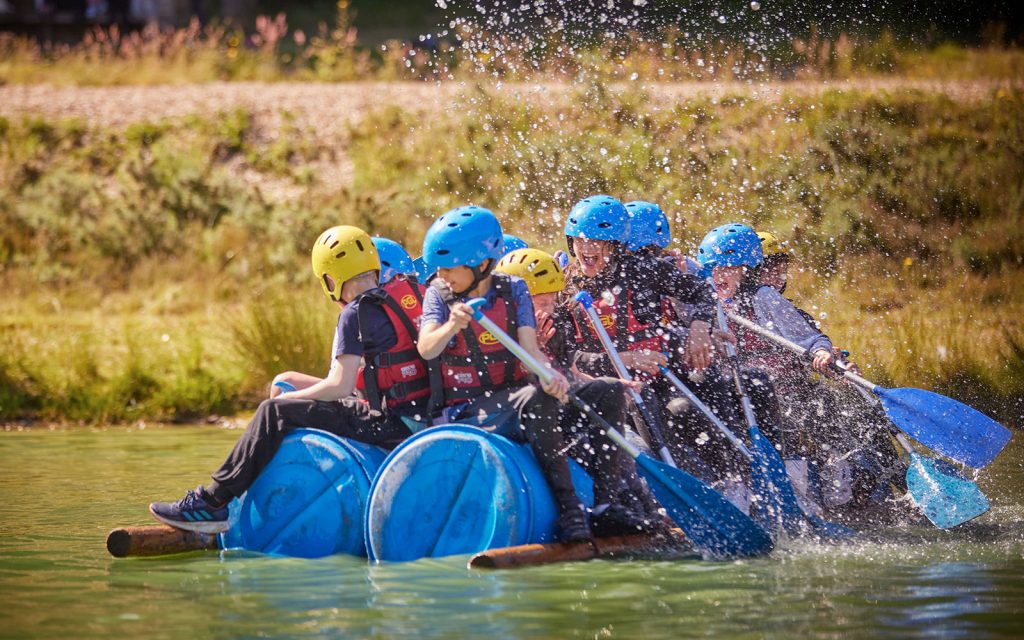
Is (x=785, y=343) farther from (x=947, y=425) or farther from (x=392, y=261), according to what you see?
(x=392, y=261)

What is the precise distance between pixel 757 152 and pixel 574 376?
810 cm

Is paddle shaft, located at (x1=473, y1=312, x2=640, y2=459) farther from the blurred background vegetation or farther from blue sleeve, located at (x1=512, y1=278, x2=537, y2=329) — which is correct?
the blurred background vegetation

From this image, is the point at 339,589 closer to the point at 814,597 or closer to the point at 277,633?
the point at 277,633

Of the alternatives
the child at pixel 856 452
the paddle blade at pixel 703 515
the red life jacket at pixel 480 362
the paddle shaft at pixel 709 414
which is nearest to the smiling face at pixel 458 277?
the red life jacket at pixel 480 362

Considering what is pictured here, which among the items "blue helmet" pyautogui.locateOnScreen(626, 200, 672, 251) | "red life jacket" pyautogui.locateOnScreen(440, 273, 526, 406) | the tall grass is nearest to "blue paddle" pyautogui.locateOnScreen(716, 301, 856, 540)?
"blue helmet" pyautogui.locateOnScreen(626, 200, 672, 251)

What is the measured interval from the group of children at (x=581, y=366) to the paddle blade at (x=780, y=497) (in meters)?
0.16

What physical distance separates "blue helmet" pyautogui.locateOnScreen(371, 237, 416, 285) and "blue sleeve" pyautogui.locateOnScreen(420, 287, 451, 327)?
1.64 metres

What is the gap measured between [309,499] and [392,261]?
6.47 ft

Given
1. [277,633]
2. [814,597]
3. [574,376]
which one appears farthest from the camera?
[574,376]

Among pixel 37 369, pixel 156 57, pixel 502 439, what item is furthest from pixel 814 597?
pixel 156 57

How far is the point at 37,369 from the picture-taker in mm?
12477

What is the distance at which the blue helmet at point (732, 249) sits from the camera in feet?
28.5

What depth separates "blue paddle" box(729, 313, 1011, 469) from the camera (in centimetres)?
791

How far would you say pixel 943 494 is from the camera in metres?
7.68
